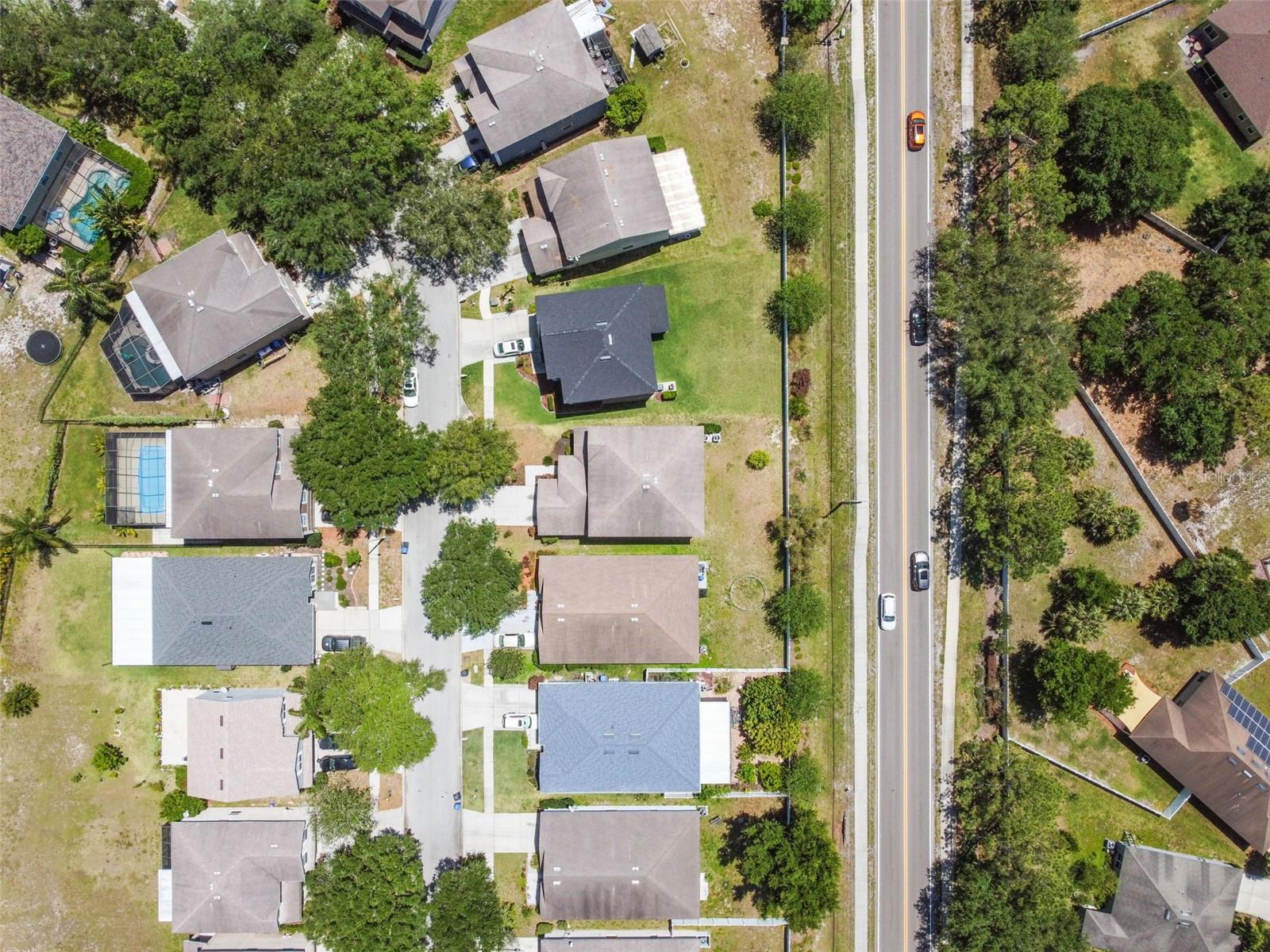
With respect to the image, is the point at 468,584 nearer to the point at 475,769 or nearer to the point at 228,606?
the point at 475,769

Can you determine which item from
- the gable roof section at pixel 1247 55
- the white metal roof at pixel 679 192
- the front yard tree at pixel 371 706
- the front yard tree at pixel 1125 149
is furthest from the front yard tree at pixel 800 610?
the gable roof section at pixel 1247 55

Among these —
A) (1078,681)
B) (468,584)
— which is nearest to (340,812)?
(468,584)

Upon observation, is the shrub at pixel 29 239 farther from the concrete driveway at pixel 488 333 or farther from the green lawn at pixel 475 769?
the green lawn at pixel 475 769

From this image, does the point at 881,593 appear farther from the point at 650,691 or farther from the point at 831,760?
the point at 650,691

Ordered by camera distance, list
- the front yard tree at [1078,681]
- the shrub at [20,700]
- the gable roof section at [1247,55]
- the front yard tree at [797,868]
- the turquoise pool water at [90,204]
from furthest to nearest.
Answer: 1. the shrub at [20,700]
2. the turquoise pool water at [90,204]
3. the gable roof section at [1247,55]
4. the front yard tree at [1078,681]
5. the front yard tree at [797,868]

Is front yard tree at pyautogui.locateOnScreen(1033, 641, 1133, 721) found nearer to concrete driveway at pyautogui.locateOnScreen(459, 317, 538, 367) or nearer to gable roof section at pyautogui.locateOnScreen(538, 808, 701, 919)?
gable roof section at pyautogui.locateOnScreen(538, 808, 701, 919)

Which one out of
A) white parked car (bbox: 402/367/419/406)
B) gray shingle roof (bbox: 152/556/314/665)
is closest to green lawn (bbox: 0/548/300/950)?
gray shingle roof (bbox: 152/556/314/665)
